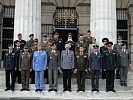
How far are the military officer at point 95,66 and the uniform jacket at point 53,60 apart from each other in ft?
4.16

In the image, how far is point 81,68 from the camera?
47.6 ft

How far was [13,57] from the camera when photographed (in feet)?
48.5

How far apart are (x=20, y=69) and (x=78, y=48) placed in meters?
2.45


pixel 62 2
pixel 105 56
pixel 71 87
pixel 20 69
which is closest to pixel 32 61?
pixel 20 69

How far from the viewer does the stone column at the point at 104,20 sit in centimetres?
1698

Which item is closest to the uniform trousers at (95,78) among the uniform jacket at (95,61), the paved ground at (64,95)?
the uniform jacket at (95,61)

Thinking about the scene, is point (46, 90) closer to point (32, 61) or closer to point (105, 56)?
point (32, 61)

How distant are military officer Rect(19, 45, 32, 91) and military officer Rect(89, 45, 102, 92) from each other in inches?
93.5

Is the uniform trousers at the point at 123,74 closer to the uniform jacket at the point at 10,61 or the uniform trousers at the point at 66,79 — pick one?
the uniform trousers at the point at 66,79

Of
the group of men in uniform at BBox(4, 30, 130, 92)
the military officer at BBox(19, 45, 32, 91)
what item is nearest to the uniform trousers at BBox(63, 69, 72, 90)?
the group of men in uniform at BBox(4, 30, 130, 92)

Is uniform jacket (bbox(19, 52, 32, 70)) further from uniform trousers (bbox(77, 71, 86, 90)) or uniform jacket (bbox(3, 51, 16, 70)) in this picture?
uniform trousers (bbox(77, 71, 86, 90))

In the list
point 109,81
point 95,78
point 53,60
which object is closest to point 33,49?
point 53,60

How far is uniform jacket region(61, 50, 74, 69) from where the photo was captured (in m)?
14.5

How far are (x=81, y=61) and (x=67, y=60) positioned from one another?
0.54 meters
